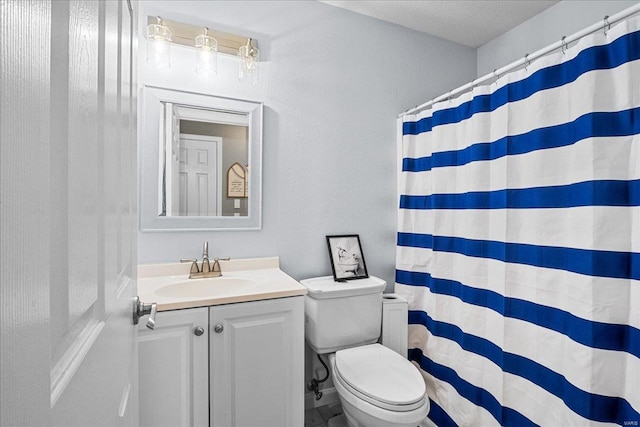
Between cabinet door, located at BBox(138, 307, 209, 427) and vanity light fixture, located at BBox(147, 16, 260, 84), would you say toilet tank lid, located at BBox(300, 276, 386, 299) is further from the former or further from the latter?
vanity light fixture, located at BBox(147, 16, 260, 84)

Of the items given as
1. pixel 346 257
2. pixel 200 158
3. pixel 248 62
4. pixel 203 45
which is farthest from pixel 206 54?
pixel 346 257

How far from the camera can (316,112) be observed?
1938 mm

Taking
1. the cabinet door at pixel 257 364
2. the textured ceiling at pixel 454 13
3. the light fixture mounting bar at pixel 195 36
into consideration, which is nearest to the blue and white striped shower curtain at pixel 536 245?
the textured ceiling at pixel 454 13

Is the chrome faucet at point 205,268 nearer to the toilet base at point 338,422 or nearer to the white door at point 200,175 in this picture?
the white door at point 200,175

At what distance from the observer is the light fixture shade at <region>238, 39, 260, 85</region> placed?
1.69 metres

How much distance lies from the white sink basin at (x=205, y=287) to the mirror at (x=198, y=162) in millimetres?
292

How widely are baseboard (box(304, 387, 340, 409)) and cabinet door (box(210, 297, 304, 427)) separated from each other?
0.53 m

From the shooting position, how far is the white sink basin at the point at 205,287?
4.83 ft

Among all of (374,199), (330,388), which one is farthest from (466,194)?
(330,388)

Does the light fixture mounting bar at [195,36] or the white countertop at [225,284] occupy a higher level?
the light fixture mounting bar at [195,36]

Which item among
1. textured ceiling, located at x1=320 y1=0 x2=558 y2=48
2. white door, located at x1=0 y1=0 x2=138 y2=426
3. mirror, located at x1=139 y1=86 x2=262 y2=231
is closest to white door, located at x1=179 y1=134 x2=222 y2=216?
mirror, located at x1=139 y1=86 x2=262 y2=231

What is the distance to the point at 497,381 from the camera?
4.81 feet

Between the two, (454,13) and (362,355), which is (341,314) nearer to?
(362,355)

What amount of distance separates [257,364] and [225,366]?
0.13m
